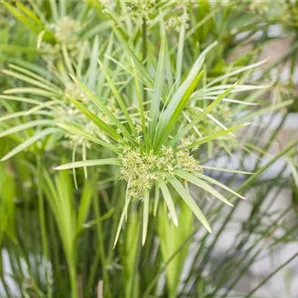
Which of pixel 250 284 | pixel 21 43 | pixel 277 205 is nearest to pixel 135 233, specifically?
pixel 21 43

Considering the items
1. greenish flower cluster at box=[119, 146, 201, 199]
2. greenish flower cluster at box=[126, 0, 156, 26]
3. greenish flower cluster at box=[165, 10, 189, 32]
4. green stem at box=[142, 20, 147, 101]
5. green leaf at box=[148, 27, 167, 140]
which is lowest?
greenish flower cluster at box=[119, 146, 201, 199]

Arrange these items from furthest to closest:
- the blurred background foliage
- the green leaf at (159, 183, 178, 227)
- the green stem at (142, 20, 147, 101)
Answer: the blurred background foliage < the green stem at (142, 20, 147, 101) < the green leaf at (159, 183, 178, 227)

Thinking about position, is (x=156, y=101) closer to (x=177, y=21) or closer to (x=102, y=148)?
(x=177, y=21)

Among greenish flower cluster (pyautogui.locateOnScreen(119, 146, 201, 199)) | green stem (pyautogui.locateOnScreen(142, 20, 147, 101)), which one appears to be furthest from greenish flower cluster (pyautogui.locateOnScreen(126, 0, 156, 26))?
greenish flower cluster (pyautogui.locateOnScreen(119, 146, 201, 199))

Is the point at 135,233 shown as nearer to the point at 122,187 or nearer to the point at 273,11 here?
the point at 122,187

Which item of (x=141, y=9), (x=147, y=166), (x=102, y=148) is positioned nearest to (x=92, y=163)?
(x=147, y=166)

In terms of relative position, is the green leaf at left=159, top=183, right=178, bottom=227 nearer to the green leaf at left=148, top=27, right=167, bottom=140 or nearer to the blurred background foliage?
the green leaf at left=148, top=27, right=167, bottom=140

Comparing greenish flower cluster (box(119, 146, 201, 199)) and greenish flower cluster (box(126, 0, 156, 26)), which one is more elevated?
greenish flower cluster (box(126, 0, 156, 26))

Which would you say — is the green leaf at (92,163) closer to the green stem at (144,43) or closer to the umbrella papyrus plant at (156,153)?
the umbrella papyrus plant at (156,153)

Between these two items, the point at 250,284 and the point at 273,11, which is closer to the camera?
the point at 273,11
